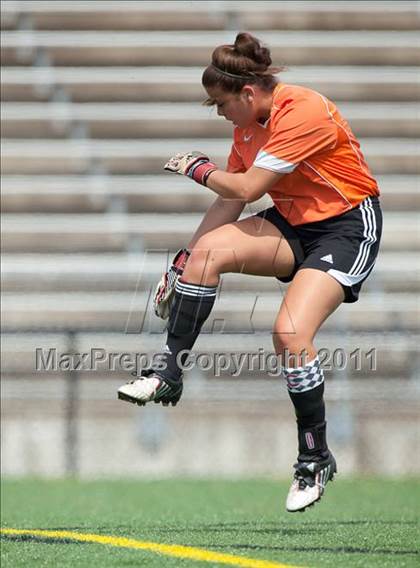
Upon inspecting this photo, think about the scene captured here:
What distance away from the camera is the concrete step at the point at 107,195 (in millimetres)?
11172

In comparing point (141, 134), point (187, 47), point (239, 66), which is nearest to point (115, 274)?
point (141, 134)

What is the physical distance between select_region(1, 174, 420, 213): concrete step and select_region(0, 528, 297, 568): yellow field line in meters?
6.48

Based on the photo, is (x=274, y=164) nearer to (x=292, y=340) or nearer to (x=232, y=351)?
(x=292, y=340)

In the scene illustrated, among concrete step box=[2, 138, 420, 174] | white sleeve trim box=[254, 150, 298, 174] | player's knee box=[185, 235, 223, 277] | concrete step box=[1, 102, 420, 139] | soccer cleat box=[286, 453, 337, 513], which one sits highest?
white sleeve trim box=[254, 150, 298, 174]

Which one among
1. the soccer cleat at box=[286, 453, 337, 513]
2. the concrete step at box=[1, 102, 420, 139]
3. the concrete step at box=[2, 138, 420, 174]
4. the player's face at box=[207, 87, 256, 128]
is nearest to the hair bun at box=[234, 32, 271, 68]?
the player's face at box=[207, 87, 256, 128]

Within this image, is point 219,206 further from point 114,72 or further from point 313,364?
point 114,72

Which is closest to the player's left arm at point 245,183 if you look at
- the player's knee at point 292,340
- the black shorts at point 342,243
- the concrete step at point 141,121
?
the black shorts at point 342,243

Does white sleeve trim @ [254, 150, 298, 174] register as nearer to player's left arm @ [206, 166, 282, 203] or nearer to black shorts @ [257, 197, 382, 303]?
player's left arm @ [206, 166, 282, 203]

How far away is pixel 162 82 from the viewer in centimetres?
1167

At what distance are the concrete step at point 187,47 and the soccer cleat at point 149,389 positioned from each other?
7509mm

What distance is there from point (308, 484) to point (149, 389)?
0.64 meters

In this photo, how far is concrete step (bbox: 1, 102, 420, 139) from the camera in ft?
37.6

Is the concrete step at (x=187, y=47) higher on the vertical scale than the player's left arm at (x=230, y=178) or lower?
lower

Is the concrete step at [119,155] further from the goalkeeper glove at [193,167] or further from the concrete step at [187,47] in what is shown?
the goalkeeper glove at [193,167]
